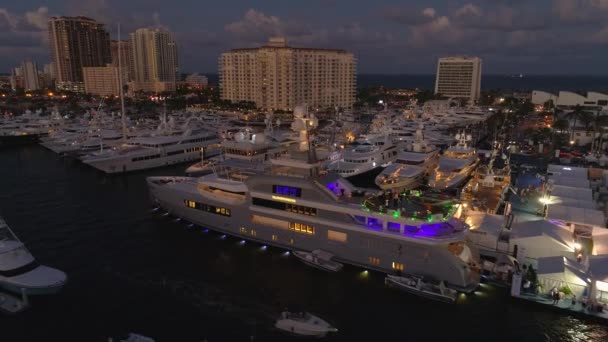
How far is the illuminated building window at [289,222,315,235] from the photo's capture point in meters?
25.3

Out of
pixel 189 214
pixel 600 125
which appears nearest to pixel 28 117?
pixel 189 214

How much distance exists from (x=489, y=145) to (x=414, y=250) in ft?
165

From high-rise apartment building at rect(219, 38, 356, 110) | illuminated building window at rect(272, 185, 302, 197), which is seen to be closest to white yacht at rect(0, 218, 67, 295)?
illuminated building window at rect(272, 185, 302, 197)

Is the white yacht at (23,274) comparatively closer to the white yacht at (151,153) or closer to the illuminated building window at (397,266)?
the illuminated building window at (397,266)

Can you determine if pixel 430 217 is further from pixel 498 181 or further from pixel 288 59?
pixel 288 59

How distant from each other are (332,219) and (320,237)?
1.56 metres

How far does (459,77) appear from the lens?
507 feet

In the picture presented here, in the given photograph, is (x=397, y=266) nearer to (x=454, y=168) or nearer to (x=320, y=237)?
(x=320, y=237)

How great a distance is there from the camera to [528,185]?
39.2 m

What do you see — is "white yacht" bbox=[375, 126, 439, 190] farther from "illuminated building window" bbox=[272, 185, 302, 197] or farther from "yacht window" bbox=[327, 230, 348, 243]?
"illuminated building window" bbox=[272, 185, 302, 197]

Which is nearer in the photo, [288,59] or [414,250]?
[414,250]

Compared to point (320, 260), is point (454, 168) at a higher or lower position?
higher

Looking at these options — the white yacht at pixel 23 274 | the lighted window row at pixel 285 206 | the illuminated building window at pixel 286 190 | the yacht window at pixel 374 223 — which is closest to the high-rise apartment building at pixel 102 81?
the white yacht at pixel 23 274

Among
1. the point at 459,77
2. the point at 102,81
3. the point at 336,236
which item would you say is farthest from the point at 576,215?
the point at 102,81
